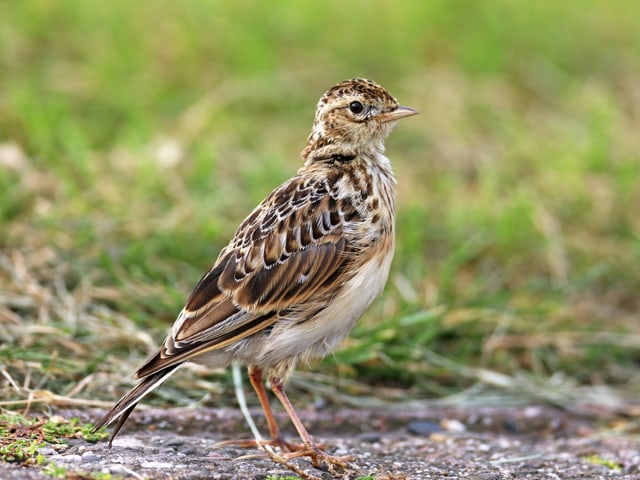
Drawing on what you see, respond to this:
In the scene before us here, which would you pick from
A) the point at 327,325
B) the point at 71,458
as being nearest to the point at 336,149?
the point at 327,325

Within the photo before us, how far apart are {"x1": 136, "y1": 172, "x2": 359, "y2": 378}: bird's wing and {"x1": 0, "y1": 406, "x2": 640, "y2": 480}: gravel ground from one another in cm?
54

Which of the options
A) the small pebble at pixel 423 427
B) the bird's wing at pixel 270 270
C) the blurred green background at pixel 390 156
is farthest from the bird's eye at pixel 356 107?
the small pebble at pixel 423 427

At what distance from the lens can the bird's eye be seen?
19.1 ft

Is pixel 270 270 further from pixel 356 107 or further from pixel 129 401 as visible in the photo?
pixel 356 107

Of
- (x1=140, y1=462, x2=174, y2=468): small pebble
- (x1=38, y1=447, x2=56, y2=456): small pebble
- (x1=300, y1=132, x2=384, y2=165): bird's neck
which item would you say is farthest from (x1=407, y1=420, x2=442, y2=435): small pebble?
(x1=38, y1=447, x2=56, y2=456): small pebble

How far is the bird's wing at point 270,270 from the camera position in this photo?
202 inches

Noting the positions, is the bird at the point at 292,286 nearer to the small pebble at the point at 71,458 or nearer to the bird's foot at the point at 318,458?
the bird's foot at the point at 318,458

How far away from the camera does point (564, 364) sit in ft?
24.0

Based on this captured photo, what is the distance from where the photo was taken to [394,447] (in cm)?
592

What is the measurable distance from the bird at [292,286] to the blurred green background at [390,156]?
0.95 meters

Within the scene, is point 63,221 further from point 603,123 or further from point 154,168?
point 603,123


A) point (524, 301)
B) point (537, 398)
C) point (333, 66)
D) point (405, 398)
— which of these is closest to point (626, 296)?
point (524, 301)

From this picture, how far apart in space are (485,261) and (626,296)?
1172mm

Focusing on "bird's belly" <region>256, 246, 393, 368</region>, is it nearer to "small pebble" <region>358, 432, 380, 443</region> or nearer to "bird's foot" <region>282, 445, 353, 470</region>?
"bird's foot" <region>282, 445, 353, 470</region>
